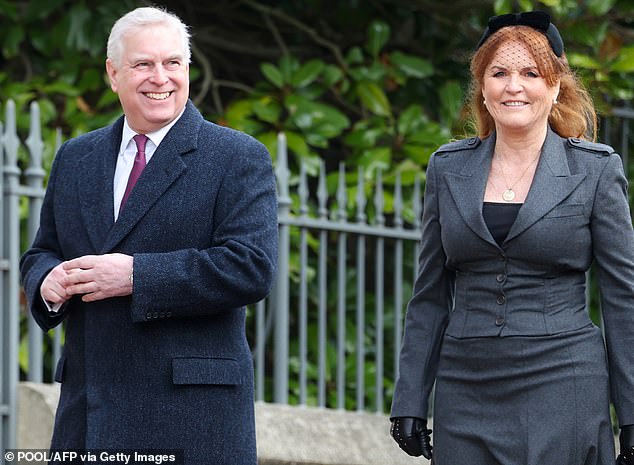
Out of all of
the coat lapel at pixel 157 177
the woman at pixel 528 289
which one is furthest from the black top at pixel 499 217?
the coat lapel at pixel 157 177

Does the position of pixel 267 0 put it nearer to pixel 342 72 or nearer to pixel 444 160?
pixel 342 72

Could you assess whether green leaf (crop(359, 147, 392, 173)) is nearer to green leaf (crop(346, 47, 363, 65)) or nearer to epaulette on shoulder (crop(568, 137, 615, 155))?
green leaf (crop(346, 47, 363, 65))

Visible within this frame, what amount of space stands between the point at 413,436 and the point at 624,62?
3398mm

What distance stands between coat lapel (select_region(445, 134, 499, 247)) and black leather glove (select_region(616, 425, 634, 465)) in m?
0.55

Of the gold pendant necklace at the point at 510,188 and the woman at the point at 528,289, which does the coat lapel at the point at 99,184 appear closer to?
→ the woman at the point at 528,289

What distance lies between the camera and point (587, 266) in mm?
3982

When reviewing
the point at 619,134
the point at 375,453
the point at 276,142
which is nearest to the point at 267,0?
the point at 276,142

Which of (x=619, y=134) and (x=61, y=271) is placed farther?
(x=619, y=134)

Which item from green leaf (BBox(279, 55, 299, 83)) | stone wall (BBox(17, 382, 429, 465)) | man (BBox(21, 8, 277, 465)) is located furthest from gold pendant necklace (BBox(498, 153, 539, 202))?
green leaf (BBox(279, 55, 299, 83))

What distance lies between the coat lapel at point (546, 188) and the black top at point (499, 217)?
29 millimetres

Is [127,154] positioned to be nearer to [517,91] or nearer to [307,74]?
[517,91]

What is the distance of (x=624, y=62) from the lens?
278 inches

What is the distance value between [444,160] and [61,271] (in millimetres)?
1025

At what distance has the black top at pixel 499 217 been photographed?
3.97 metres
